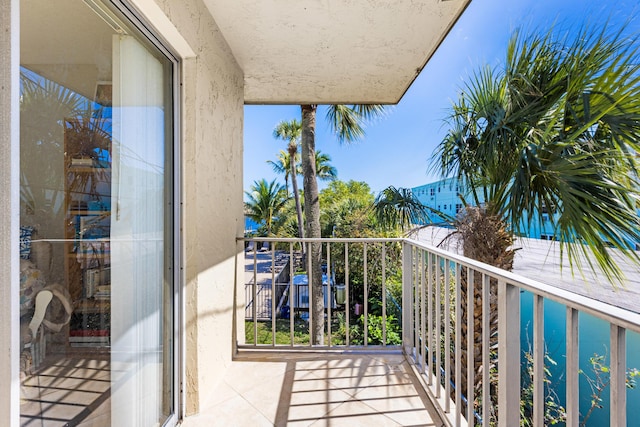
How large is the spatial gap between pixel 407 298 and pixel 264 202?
747 inches

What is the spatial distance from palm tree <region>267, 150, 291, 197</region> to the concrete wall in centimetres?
1870

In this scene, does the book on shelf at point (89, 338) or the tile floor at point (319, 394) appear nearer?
the book on shelf at point (89, 338)

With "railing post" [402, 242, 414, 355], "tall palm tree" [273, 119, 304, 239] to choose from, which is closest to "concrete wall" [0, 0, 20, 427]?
"railing post" [402, 242, 414, 355]

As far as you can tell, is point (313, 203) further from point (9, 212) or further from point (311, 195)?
point (9, 212)

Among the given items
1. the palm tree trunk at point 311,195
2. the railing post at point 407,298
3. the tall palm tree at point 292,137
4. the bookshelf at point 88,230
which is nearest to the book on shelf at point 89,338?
the bookshelf at point 88,230

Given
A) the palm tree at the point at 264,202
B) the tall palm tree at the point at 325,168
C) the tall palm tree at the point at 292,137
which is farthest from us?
the palm tree at the point at 264,202

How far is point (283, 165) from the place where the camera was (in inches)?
795

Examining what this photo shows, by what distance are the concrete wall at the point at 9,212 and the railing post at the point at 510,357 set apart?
5.05ft

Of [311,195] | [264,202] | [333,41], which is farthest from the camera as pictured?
[264,202]

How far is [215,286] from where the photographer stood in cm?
204

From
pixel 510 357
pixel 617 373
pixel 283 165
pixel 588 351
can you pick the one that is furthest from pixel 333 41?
pixel 283 165

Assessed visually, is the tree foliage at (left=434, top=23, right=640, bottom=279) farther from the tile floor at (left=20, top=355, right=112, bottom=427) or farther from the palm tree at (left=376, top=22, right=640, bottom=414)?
the tile floor at (left=20, top=355, right=112, bottom=427)

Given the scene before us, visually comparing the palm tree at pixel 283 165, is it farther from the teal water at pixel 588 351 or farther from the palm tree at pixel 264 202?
the teal water at pixel 588 351

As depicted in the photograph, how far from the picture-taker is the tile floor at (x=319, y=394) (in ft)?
5.62
